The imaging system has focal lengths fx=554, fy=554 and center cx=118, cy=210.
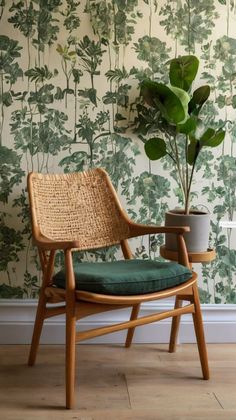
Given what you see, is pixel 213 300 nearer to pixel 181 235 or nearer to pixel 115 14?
pixel 181 235

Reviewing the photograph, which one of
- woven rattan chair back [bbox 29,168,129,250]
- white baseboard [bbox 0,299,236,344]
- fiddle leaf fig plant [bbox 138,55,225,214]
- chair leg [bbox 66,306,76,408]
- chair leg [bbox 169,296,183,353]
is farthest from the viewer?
white baseboard [bbox 0,299,236,344]

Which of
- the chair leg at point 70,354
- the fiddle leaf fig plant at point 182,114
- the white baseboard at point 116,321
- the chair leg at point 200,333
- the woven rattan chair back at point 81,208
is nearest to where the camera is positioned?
the chair leg at point 70,354

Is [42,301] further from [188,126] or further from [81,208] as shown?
[188,126]

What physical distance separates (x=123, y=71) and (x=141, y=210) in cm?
72

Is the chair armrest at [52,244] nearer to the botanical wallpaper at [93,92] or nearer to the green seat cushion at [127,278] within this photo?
the green seat cushion at [127,278]

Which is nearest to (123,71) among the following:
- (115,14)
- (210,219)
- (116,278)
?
(115,14)

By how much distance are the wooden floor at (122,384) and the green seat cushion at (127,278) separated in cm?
44

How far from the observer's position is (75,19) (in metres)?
2.79

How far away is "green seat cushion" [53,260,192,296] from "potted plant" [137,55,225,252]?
0.92 feet

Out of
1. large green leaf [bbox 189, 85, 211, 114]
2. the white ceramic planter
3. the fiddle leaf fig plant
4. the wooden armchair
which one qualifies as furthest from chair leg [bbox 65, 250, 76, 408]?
large green leaf [bbox 189, 85, 211, 114]

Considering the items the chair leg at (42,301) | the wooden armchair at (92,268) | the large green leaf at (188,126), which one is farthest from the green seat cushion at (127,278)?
the large green leaf at (188,126)

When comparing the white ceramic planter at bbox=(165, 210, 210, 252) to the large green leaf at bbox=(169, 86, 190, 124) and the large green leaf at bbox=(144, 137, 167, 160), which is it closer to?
the large green leaf at bbox=(144, 137, 167, 160)

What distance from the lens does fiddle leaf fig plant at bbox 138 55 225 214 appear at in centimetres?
252

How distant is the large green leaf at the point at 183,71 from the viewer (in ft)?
8.51
